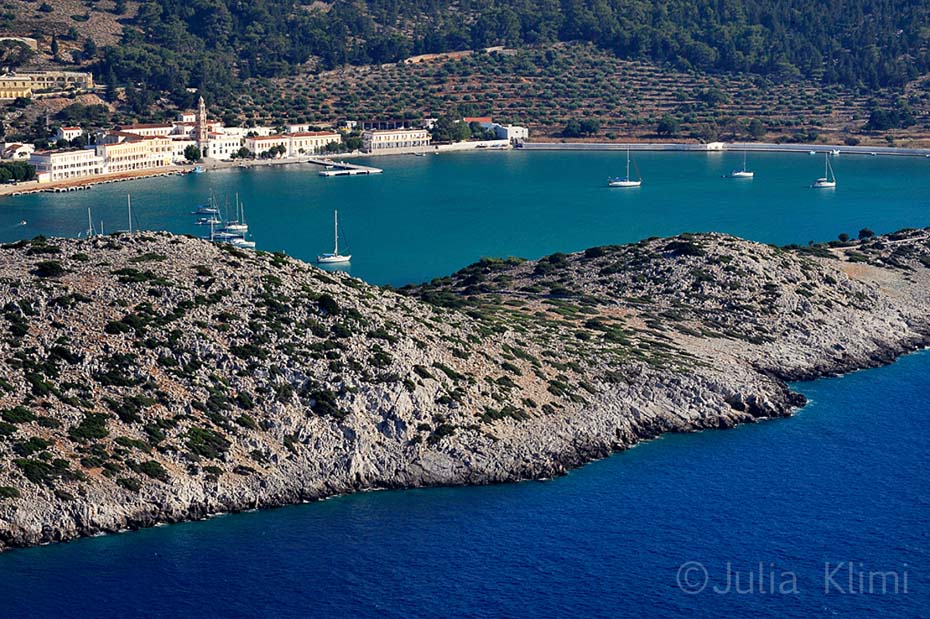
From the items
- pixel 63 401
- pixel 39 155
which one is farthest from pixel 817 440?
pixel 39 155

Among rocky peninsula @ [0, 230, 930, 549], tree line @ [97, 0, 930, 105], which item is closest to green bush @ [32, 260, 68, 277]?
rocky peninsula @ [0, 230, 930, 549]

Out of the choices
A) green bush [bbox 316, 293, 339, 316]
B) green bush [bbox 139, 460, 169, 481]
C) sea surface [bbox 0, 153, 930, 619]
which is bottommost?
sea surface [bbox 0, 153, 930, 619]

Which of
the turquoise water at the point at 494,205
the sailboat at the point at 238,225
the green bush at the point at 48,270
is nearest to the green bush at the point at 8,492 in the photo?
the green bush at the point at 48,270

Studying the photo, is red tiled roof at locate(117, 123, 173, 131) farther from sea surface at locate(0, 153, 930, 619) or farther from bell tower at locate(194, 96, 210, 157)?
sea surface at locate(0, 153, 930, 619)

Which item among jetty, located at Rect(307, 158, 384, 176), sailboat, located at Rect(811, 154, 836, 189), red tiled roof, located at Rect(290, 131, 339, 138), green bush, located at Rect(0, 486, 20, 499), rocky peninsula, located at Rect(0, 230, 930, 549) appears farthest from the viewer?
red tiled roof, located at Rect(290, 131, 339, 138)

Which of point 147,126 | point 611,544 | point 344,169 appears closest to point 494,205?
point 344,169

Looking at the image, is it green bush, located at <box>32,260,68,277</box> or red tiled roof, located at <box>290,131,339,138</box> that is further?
red tiled roof, located at <box>290,131,339,138</box>

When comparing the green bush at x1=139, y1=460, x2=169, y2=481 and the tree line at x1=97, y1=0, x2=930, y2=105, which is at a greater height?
the tree line at x1=97, y1=0, x2=930, y2=105
